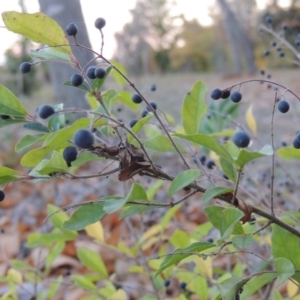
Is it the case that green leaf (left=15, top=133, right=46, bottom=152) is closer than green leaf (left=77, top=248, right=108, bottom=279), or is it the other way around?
green leaf (left=15, top=133, right=46, bottom=152)

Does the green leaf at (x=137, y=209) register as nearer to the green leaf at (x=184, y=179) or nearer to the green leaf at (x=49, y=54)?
the green leaf at (x=184, y=179)

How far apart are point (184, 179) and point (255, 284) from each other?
0.59 ft

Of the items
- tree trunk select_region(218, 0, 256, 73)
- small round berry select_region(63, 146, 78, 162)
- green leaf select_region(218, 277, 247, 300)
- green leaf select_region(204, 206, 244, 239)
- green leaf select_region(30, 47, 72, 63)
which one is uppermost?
green leaf select_region(30, 47, 72, 63)

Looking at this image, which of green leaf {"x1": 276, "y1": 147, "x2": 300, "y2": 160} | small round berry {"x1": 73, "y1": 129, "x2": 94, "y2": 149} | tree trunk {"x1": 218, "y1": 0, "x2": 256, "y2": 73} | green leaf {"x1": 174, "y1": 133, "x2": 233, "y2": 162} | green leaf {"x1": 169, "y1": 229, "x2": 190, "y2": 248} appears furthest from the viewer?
tree trunk {"x1": 218, "y1": 0, "x2": 256, "y2": 73}

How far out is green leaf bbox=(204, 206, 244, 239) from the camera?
0.60 meters

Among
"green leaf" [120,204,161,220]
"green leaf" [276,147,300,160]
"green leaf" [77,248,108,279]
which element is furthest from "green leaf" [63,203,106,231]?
"green leaf" [77,248,108,279]

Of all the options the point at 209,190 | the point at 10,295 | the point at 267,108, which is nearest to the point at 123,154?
the point at 209,190

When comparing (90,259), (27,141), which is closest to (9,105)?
(27,141)

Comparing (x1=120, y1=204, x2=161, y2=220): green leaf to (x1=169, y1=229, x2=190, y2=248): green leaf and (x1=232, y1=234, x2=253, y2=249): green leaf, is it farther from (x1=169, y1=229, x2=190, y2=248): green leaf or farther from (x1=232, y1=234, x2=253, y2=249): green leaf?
(x1=169, y1=229, x2=190, y2=248): green leaf

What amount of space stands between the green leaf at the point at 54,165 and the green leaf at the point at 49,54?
0.13 m

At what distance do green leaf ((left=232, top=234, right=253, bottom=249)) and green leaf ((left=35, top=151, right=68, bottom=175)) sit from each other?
25 cm

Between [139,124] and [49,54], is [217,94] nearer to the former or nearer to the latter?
[139,124]

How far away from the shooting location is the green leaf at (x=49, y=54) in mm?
659

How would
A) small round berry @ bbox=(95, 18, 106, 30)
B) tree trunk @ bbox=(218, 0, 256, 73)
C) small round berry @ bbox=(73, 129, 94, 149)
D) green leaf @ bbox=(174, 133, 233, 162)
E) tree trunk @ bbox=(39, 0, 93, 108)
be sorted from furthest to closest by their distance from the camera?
tree trunk @ bbox=(218, 0, 256, 73) → tree trunk @ bbox=(39, 0, 93, 108) → small round berry @ bbox=(95, 18, 106, 30) → green leaf @ bbox=(174, 133, 233, 162) → small round berry @ bbox=(73, 129, 94, 149)
